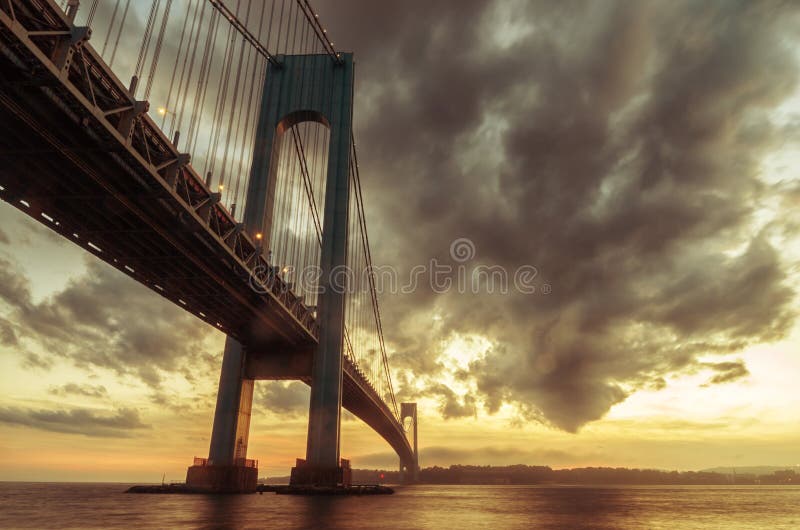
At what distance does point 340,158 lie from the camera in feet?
155

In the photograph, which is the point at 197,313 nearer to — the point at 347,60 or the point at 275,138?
the point at 275,138

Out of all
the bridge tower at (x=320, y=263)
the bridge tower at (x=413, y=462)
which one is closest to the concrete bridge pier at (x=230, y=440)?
the bridge tower at (x=320, y=263)

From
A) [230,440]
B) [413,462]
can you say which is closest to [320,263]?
[230,440]

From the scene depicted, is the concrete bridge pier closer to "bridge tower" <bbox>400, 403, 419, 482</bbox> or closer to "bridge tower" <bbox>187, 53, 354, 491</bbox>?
"bridge tower" <bbox>187, 53, 354, 491</bbox>

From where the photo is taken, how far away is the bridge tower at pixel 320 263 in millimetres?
39344

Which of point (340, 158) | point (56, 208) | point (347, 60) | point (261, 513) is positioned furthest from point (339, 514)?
point (347, 60)

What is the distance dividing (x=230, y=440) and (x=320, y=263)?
15542mm

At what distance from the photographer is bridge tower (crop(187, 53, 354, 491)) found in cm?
3934

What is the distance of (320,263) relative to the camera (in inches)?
1774

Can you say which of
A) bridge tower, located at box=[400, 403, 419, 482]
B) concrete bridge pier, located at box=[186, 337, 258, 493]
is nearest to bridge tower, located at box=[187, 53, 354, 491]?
concrete bridge pier, located at box=[186, 337, 258, 493]

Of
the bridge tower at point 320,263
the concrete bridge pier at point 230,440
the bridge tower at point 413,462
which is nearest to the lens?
the concrete bridge pier at point 230,440

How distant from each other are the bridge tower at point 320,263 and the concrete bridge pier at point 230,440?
72 mm

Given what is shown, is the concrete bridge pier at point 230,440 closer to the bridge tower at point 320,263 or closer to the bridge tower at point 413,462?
the bridge tower at point 320,263

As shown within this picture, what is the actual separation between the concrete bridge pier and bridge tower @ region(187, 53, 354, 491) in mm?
72
